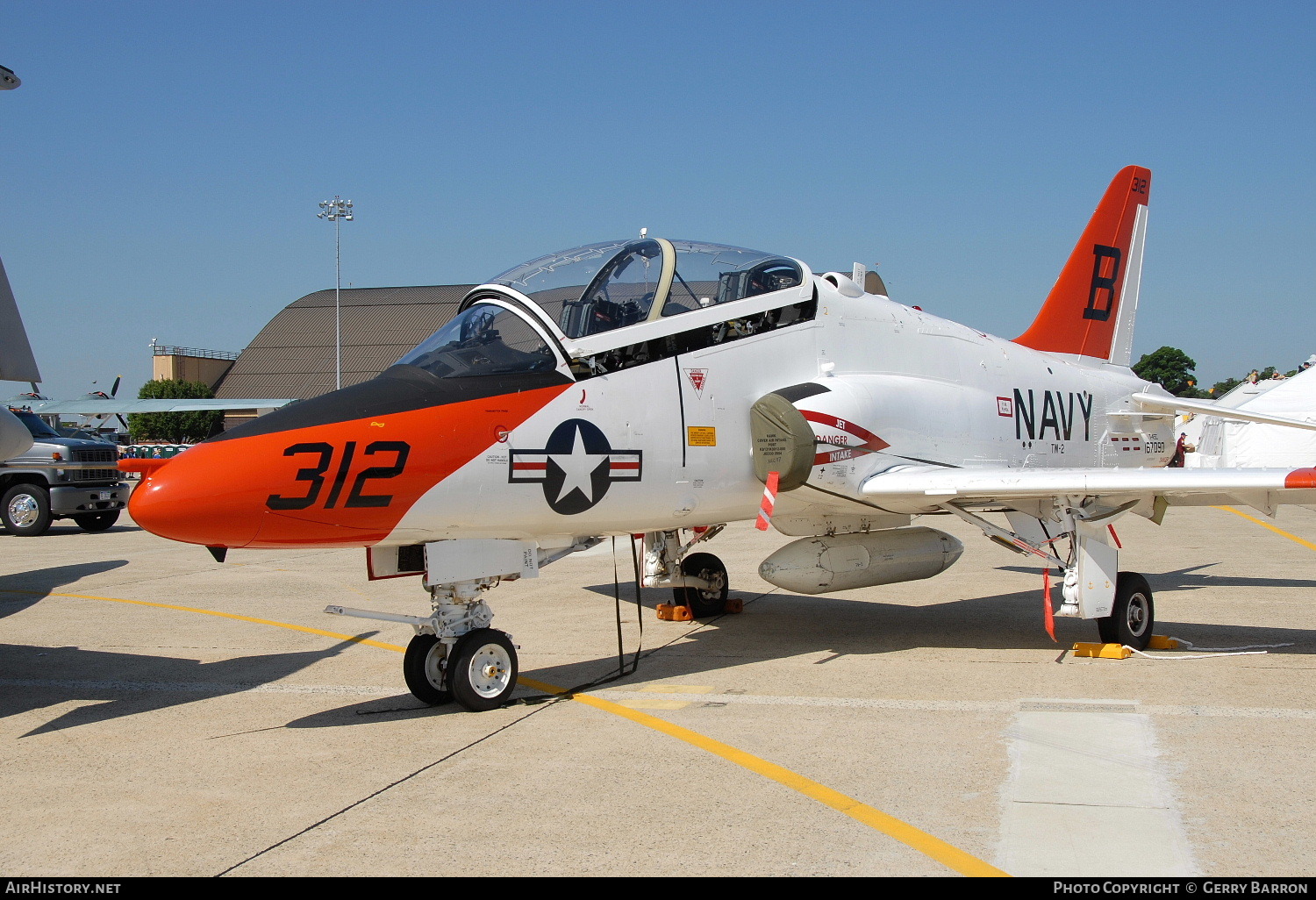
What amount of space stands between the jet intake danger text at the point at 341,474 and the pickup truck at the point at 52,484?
16.9m

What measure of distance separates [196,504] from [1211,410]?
9.81 m

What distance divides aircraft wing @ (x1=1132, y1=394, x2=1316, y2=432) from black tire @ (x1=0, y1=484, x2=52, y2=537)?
19.7 metres

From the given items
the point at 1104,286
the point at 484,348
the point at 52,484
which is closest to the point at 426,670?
the point at 484,348

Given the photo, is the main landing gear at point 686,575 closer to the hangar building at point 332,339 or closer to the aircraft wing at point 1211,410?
the aircraft wing at point 1211,410

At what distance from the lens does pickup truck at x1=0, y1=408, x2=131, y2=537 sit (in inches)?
776

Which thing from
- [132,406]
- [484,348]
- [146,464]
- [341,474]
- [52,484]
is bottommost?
[341,474]

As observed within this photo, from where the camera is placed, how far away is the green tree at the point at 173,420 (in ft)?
220

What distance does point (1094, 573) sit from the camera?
8.20 metres

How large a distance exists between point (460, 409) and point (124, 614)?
262 inches

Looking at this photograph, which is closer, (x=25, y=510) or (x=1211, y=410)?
(x=1211, y=410)

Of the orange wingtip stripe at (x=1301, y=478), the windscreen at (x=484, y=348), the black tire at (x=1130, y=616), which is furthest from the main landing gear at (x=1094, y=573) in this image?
the windscreen at (x=484, y=348)

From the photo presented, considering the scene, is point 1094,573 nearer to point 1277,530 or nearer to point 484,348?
point 484,348

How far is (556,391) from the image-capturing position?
6684 millimetres

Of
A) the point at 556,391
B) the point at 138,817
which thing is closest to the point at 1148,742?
the point at 556,391
